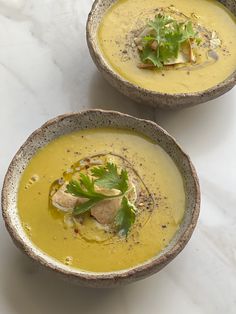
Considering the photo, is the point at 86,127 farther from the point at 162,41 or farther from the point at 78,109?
the point at 162,41

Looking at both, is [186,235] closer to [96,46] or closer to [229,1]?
[96,46]

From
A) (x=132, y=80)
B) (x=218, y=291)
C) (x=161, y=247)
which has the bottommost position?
(x=218, y=291)

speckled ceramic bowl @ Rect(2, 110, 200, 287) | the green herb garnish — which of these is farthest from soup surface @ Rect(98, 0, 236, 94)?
speckled ceramic bowl @ Rect(2, 110, 200, 287)

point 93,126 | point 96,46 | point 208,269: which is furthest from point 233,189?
point 96,46

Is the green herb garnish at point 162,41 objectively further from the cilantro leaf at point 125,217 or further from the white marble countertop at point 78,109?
the cilantro leaf at point 125,217

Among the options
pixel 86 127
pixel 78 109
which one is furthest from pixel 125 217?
pixel 78 109

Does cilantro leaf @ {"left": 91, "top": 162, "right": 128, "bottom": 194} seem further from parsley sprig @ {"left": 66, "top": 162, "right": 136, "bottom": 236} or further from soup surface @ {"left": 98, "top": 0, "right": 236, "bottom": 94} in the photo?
soup surface @ {"left": 98, "top": 0, "right": 236, "bottom": 94}
